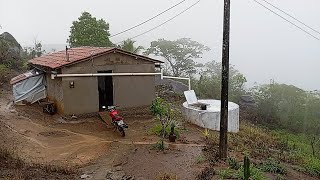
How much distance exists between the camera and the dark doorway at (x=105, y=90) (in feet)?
58.7

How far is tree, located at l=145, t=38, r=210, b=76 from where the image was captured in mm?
35281

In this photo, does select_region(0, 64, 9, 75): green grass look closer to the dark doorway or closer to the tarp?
the tarp

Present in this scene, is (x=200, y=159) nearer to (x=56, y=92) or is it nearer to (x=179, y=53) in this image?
(x=56, y=92)

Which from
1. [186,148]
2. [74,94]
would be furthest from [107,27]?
[186,148]

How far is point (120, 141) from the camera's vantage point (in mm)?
13859

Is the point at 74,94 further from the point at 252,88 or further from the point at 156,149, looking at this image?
the point at 252,88

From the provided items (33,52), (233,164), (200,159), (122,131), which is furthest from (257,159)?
(33,52)

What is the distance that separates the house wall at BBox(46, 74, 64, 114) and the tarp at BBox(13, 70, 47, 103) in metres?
0.85

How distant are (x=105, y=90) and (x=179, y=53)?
1836 centimetres

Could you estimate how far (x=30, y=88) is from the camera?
20031 millimetres

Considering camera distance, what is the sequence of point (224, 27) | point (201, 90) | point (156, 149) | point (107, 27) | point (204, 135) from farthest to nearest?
point (107, 27)
point (201, 90)
point (204, 135)
point (156, 149)
point (224, 27)

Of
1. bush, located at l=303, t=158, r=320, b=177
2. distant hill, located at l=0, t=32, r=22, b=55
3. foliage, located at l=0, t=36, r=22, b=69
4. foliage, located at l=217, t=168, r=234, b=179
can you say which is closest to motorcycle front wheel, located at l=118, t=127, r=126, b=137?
foliage, located at l=217, t=168, r=234, b=179

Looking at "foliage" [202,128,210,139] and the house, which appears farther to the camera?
the house

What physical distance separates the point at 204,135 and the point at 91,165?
586cm
